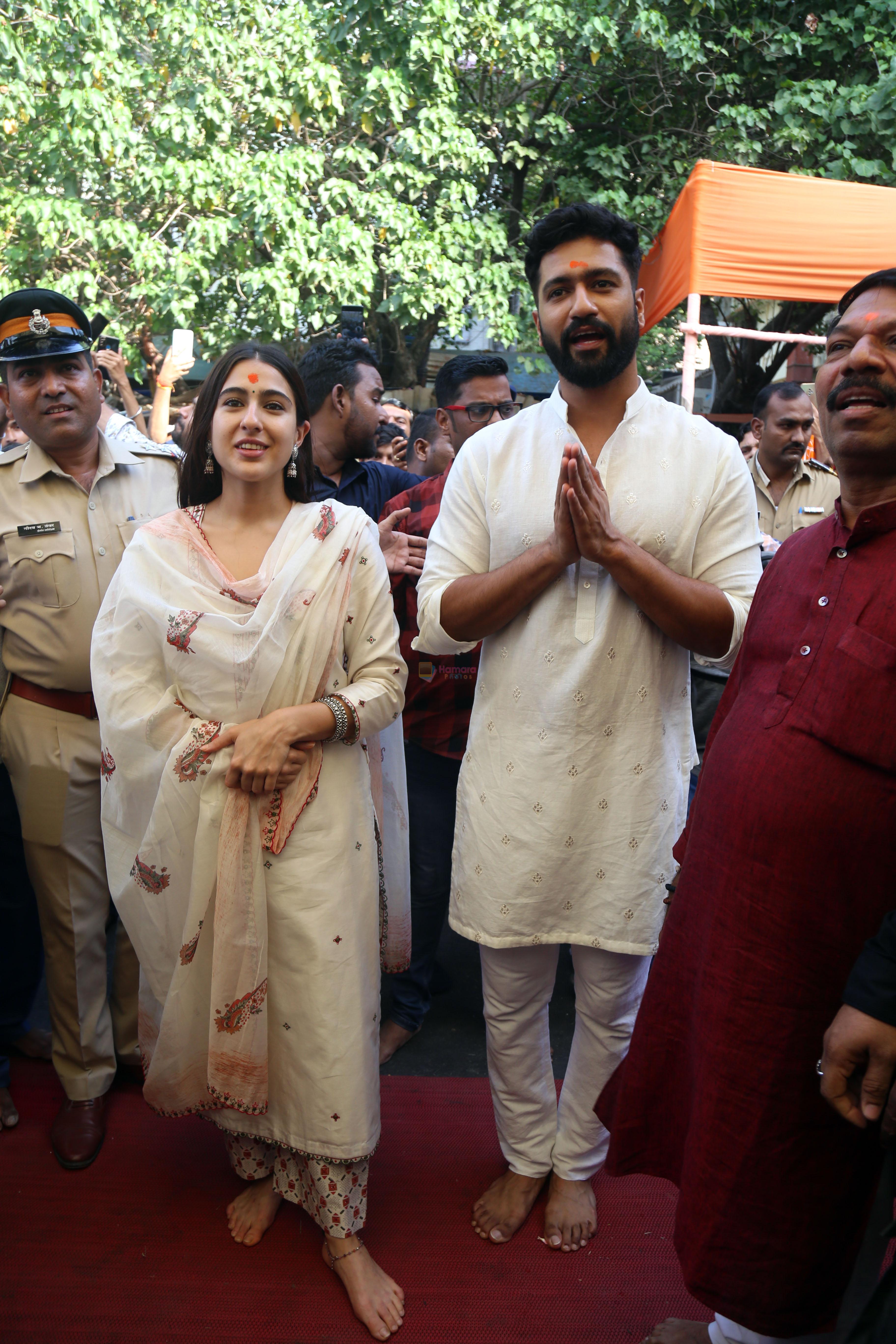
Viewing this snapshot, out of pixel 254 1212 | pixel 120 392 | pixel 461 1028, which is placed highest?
pixel 120 392

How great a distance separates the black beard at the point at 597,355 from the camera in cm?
212

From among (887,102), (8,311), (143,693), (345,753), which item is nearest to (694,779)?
(345,753)

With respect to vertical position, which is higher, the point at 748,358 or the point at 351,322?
the point at 748,358

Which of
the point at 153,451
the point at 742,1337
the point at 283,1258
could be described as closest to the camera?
the point at 742,1337

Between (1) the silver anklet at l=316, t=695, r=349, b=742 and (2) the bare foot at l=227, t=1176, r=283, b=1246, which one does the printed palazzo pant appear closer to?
(2) the bare foot at l=227, t=1176, r=283, b=1246

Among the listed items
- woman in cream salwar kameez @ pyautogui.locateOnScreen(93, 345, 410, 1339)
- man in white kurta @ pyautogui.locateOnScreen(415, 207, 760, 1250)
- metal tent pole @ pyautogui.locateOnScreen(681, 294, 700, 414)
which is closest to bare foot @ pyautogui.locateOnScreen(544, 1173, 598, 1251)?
man in white kurta @ pyautogui.locateOnScreen(415, 207, 760, 1250)

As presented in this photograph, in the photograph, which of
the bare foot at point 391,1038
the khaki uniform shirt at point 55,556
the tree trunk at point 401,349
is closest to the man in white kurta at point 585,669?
the bare foot at point 391,1038

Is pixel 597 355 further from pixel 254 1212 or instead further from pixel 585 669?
pixel 254 1212

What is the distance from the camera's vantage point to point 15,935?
10.4 feet

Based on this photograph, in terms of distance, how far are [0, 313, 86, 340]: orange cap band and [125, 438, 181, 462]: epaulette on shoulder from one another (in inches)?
13.9

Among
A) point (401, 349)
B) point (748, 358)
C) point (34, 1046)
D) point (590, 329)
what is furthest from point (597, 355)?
point (748, 358)

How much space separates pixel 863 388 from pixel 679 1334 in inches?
73.5

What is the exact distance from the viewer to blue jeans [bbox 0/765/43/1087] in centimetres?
305

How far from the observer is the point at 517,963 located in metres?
2.31
